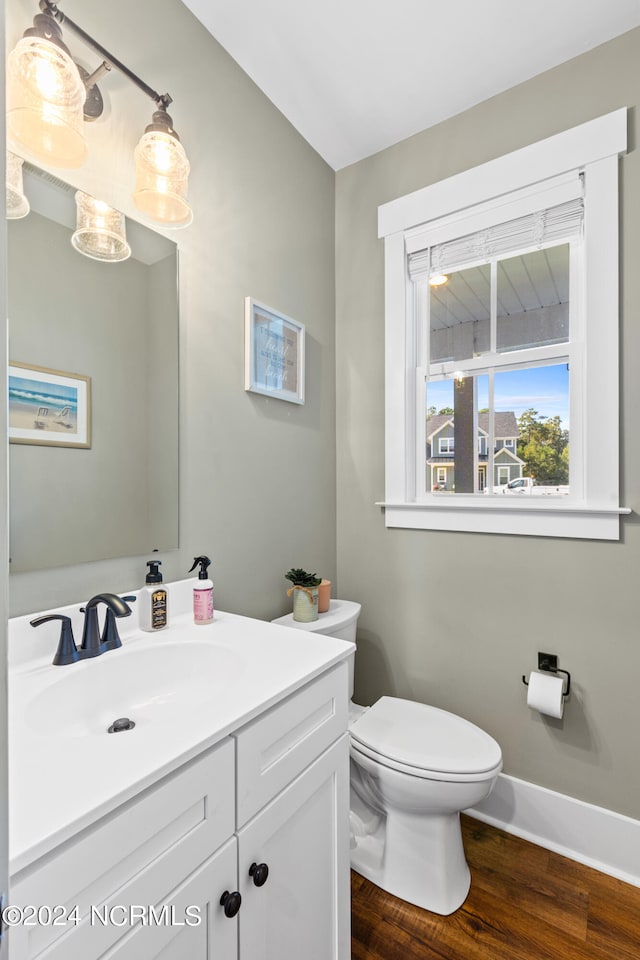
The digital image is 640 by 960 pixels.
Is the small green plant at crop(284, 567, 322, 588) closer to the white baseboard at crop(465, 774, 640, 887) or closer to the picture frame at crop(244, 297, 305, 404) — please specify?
the picture frame at crop(244, 297, 305, 404)

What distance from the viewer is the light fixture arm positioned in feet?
3.04

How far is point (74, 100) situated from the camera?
95 cm

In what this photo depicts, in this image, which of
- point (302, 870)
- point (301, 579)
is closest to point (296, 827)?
point (302, 870)

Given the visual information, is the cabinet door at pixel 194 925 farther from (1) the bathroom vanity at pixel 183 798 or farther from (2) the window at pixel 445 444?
(2) the window at pixel 445 444

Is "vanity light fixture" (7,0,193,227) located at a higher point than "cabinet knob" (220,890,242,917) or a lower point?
higher

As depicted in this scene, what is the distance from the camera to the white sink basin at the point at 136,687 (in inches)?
31.5

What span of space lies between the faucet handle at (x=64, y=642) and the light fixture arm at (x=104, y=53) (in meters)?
1.23

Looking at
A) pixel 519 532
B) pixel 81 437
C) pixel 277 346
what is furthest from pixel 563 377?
pixel 81 437

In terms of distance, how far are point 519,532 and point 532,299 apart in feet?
2.86

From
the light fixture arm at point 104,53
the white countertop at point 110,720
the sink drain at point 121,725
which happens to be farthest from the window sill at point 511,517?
the light fixture arm at point 104,53

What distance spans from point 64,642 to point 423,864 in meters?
1.21

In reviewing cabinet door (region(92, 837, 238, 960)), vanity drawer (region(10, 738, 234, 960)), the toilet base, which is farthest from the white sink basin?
the toilet base

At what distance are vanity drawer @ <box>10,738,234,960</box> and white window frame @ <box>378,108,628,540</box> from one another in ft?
4.26

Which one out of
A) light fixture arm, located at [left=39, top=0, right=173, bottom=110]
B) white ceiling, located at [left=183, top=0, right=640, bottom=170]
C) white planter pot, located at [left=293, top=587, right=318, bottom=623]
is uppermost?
white ceiling, located at [left=183, top=0, right=640, bottom=170]
